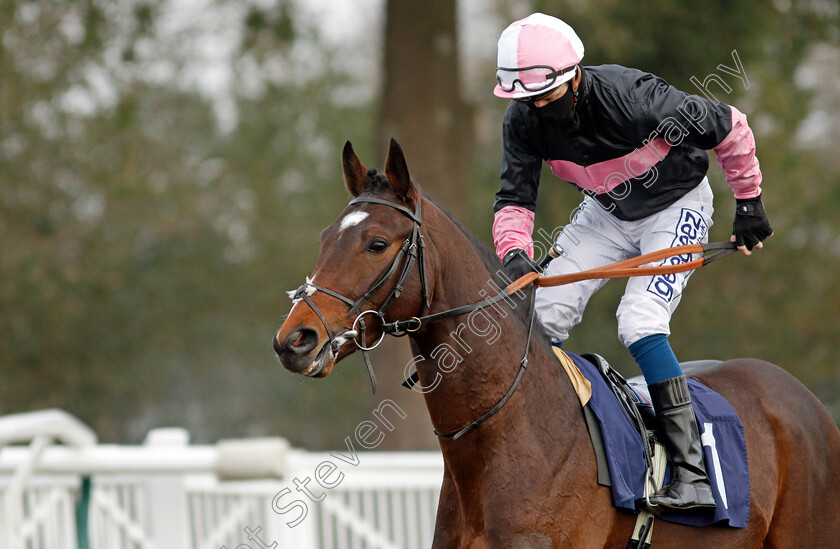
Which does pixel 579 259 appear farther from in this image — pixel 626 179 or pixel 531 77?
pixel 531 77

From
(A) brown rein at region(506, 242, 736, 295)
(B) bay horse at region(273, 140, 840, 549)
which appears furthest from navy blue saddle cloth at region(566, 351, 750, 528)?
(A) brown rein at region(506, 242, 736, 295)

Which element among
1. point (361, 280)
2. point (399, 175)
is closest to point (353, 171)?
point (399, 175)

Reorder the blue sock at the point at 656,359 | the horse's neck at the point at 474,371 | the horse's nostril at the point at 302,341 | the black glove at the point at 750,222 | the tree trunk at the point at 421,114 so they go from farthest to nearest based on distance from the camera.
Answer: the tree trunk at the point at 421,114 < the black glove at the point at 750,222 < the blue sock at the point at 656,359 < the horse's neck at the point at 474,371 < the horse's nostril at the point at 302,341

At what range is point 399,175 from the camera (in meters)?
3.13

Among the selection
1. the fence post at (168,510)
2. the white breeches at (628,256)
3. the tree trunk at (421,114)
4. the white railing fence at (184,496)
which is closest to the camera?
the white breeches at (628,256)

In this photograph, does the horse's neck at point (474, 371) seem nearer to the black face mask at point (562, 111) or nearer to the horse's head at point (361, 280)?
the horse's head at point (361, 280)

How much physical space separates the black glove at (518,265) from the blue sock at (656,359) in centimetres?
50

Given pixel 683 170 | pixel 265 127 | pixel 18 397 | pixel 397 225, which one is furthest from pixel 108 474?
pixel 265 127

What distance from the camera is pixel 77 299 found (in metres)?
14.9

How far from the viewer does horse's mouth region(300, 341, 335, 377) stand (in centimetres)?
280

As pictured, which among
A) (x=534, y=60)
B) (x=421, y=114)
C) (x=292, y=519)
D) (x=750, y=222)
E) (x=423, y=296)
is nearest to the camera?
(x=423, y=296)

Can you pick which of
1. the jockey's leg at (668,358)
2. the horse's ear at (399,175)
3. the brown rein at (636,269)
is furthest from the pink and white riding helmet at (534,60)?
the jockey's leg at (668,358)

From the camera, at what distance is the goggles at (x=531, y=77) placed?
133 inches

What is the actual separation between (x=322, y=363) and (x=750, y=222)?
193 centimetres
